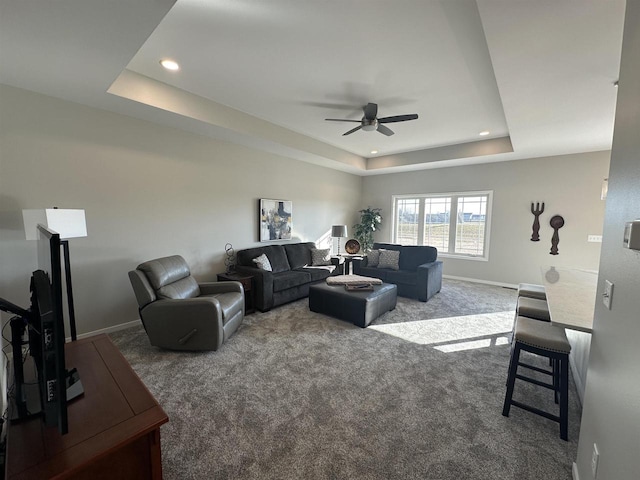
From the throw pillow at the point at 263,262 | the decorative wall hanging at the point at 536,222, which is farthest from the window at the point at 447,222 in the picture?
the throw pillow at the point at 263,262

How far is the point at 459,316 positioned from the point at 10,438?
172 inches

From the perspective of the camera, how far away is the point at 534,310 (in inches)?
94.7

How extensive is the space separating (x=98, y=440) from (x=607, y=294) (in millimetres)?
2249

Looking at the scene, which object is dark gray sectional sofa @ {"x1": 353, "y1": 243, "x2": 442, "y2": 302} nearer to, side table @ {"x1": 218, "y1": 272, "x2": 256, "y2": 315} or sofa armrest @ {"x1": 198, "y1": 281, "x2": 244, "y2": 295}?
side table @ {"x1": 218, "y1": 272, "x2": 256, "y2": 315}

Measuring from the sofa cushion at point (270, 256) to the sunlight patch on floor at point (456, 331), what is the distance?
207 centimetres

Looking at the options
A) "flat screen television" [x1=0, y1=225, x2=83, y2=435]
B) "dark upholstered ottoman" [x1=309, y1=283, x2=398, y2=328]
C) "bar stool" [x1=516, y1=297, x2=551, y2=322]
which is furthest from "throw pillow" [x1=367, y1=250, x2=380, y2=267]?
"flat screen television" [x1=0, y1=225, x2=83, y2=435]

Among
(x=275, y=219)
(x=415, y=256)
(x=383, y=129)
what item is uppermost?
(x=383, y=129)

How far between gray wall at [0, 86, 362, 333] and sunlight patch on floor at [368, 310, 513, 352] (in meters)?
2.96

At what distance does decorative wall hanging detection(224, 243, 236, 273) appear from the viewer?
4492 mm

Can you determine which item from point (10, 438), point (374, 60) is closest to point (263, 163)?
Answer: point (374, 60)

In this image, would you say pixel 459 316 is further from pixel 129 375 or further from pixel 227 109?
pixel 227 109

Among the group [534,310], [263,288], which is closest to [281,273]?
[263,288]

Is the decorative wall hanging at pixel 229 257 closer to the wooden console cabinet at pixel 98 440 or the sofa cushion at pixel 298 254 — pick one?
the sofa cushion at pixel 298 254

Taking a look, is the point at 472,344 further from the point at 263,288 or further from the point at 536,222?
the point at 536,222
